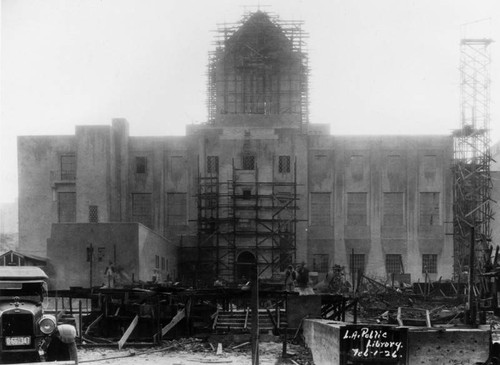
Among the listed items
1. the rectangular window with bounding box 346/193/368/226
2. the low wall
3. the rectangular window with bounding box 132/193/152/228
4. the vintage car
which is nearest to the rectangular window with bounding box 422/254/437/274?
the rectangular window with bounding box 346/193/368/226

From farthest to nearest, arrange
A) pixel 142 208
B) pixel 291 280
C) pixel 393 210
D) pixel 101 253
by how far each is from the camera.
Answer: pixel 142 208, pixel 393 210, pixel 101 253, pixel 291 280

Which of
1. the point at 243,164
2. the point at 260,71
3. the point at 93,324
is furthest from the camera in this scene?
the point at 260,71

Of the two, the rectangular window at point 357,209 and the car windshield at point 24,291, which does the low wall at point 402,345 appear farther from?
the rectangular window at point 357,209

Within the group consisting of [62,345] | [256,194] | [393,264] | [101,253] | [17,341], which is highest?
[256,194]

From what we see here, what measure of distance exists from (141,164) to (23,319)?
1526 inches

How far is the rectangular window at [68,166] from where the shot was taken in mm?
49812

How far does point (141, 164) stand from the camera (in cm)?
5062

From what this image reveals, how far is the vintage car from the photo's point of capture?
12125 mm

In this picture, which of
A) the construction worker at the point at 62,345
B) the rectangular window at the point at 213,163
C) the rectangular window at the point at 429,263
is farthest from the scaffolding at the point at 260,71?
the construction worker at the point at 62,345

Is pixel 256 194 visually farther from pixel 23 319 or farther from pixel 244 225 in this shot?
pixel 23 319

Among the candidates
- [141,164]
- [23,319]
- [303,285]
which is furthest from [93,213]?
[23,319]

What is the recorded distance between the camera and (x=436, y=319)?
28.1 m

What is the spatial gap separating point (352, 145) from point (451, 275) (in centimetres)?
1200

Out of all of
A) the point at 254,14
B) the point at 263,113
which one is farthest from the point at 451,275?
the point at 254,14
